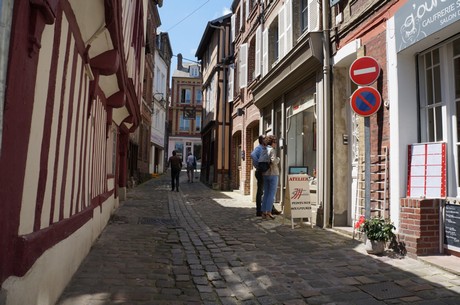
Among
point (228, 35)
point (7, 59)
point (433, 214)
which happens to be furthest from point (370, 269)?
point (228, 35)

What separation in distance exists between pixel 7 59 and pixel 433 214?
4428mm

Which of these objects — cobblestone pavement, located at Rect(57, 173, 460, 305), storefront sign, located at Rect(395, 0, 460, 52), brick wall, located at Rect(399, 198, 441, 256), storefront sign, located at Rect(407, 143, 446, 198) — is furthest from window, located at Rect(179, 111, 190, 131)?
brick wall, located at Rect(399, 198, 441, 256)

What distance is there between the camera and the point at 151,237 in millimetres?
6086

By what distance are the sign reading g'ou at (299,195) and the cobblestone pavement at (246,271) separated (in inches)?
13.3

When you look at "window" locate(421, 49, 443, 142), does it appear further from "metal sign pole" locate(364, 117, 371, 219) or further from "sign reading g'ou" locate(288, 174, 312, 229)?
"sign reading g'ou" locate(288, 174, 312, 229)

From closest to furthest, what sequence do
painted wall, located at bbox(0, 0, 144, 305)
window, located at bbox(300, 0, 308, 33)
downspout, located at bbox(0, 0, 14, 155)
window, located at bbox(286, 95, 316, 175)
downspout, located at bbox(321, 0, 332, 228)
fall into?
downspout, located at bbox(0, 0, 14, 155) → painted wall, located at bbox(0, 0, 144, 305) → downspout, located at bbox(321, 0, 332, 228) → window, located at bbox(286, 95, 316, 175) → window, located at bbox(300, 0, 308, 33)

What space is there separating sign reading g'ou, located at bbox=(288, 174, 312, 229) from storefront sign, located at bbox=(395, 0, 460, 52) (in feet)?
9.48

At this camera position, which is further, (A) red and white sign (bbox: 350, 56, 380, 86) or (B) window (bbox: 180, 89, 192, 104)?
(B) window (bbox: 180, 89, 192, 104)

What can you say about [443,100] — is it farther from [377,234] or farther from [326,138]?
[326,138]

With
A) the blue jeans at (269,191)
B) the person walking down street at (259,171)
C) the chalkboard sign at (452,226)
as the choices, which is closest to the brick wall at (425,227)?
the chalkboard sign at (452,226)

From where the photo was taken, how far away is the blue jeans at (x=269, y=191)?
25.6ft

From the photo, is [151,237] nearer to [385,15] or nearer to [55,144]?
[55,144]

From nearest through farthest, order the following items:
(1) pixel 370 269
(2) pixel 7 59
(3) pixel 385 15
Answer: (2) pixel 7 59, (1) pixel 370 269, (3) pixel 385 15

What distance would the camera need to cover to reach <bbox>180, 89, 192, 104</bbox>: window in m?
45.2
